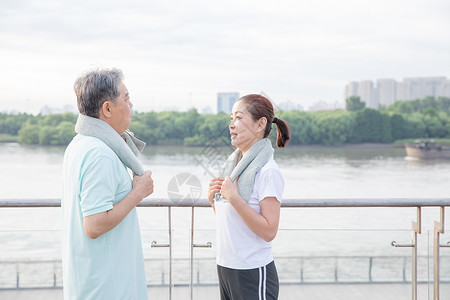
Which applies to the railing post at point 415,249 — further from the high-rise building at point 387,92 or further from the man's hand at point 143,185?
the high-rise building at point 387,92

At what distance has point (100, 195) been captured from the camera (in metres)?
1.33

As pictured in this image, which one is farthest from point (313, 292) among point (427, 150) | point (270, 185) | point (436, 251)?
point (427, 150)

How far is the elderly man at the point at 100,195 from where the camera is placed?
52.9 inches

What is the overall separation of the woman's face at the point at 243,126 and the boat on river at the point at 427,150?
57.7 meters

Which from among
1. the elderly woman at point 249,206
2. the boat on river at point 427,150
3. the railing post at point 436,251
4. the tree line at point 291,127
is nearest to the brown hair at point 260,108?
the elderly woman at point 249,206

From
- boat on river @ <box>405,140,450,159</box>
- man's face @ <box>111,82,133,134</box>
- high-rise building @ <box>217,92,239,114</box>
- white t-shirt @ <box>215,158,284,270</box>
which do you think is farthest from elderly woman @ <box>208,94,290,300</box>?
boat on river @ <box>405,140,450,159</box>

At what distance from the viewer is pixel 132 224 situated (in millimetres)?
1484

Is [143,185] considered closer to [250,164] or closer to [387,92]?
[250,164]

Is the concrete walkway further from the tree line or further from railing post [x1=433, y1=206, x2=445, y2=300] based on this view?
the tree line

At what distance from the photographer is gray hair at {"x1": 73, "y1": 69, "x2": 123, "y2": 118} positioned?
1391 millimetres

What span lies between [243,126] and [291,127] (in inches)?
1966

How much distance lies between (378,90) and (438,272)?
99.5 meters

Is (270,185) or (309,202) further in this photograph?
(309,202)

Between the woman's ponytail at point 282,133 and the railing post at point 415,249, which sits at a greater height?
the woman's ponytail at point 282,133
